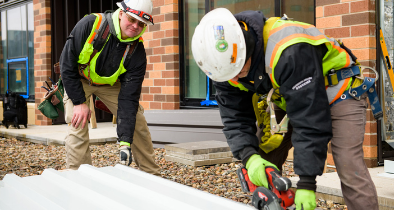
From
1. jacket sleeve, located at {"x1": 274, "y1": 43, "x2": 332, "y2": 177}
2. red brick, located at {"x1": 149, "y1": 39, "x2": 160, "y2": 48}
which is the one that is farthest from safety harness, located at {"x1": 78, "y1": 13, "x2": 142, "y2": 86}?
red brick, located at {"x1": 149, "y1": 39, "x2": 160, "y2": 48}

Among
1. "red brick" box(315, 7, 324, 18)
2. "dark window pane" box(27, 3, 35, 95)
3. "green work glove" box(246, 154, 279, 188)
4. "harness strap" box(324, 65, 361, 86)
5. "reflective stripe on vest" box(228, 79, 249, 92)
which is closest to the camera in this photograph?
"green work glove" box(246, 154, 279, 188)

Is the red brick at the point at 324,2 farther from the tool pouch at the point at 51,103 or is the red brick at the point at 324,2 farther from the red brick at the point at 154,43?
the red brick at the point at 154,43

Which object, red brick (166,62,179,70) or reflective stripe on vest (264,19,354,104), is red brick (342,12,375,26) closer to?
reflective stripe on vest (264,19,354,104)

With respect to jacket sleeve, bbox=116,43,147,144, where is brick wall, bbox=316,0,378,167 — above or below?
above

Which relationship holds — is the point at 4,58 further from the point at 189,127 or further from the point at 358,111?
the point at 358,111

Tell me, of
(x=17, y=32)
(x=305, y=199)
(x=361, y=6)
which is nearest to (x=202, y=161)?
(x=361, y=6)

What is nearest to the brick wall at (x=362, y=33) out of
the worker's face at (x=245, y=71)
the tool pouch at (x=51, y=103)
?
the worker's face at (x=245, y=71)

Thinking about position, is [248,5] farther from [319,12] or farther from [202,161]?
[202,161]

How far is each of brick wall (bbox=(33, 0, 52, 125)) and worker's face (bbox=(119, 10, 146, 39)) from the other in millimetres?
7200

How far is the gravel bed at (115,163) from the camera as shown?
4597 millimetres

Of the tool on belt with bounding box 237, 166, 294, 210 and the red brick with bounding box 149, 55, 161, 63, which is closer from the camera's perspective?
the tool on belt with bounding box 237, 166, 294, 210

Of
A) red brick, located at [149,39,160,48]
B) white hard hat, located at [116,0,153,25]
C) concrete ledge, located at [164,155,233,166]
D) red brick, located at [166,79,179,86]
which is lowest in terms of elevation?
concrete ledge, located at [164,155,233,166]

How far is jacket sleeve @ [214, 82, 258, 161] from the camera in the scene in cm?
289

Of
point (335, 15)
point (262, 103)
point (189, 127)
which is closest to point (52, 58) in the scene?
point (189, 127)
